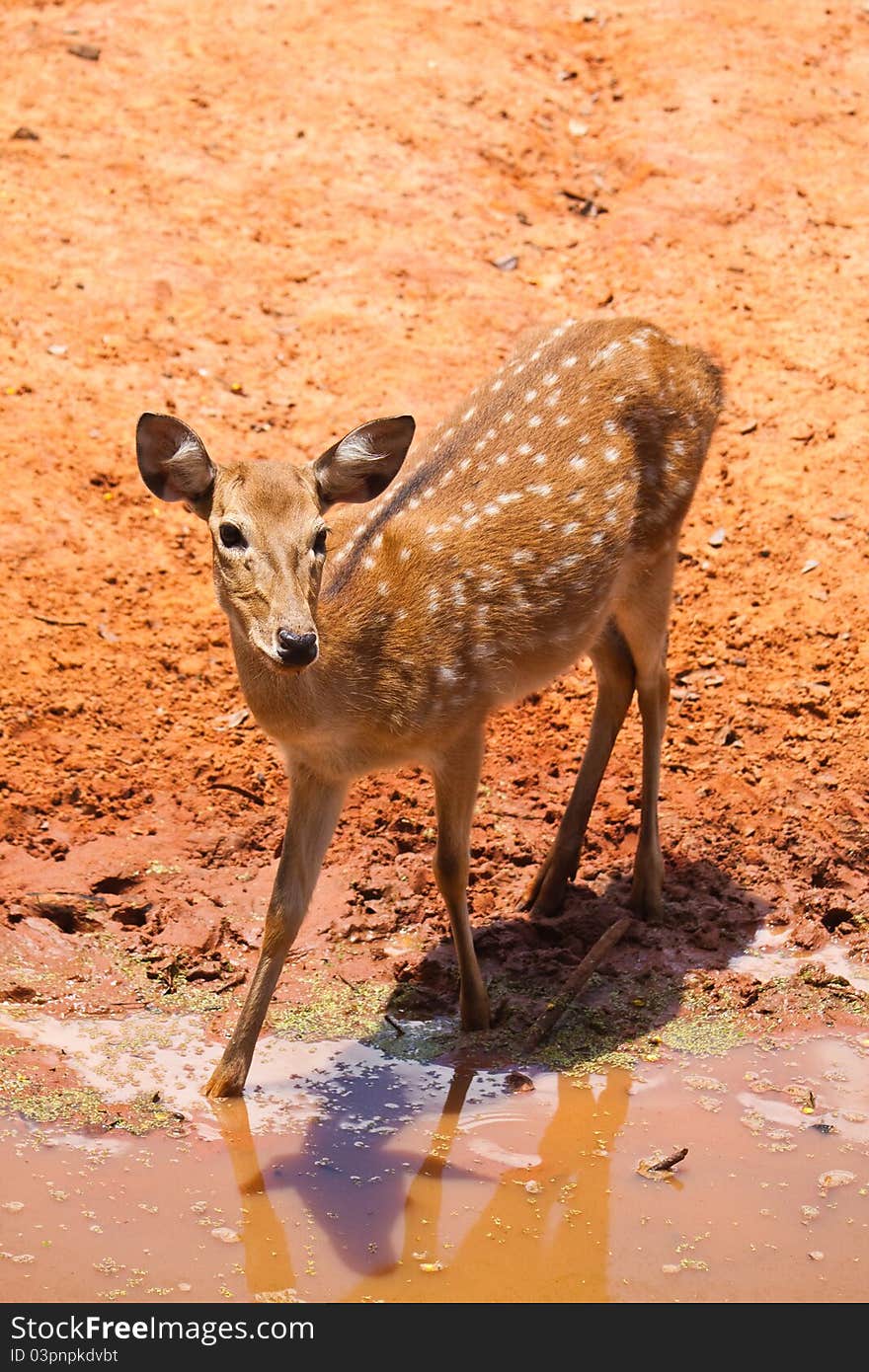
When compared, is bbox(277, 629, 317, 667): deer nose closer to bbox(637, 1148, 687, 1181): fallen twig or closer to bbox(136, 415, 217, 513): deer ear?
bbox(136, 415, 217, 513): deer ear

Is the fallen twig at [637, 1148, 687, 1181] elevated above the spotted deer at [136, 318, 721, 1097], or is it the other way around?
the spotted deer at [136, 318, 721, 1097]

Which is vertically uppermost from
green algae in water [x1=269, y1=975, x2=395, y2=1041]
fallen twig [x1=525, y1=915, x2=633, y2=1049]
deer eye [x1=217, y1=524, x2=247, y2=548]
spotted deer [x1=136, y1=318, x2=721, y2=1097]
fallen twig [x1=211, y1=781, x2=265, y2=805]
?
deer eye [x1=217, y1=524, x2=247, y2=548]

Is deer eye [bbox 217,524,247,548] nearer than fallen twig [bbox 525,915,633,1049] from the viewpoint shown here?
Yes

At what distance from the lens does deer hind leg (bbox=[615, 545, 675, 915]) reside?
702cm

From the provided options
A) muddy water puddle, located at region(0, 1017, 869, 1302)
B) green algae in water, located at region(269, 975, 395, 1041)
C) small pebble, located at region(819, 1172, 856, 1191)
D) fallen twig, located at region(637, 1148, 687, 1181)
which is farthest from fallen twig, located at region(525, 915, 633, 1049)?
small pebble, located at region(819, 1172, 856, 1191)

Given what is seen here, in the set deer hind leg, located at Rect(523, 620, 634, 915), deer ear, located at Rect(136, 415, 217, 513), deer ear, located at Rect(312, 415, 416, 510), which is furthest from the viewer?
deer hind leg, located at Rect(523, 620, 634, 915)

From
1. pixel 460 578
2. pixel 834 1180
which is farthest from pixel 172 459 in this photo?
pixel 834 1180

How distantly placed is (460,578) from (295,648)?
4.27 feet

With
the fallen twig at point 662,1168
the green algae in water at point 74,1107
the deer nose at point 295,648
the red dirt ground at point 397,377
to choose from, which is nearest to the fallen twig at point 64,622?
the red dirt ground at point 397,377

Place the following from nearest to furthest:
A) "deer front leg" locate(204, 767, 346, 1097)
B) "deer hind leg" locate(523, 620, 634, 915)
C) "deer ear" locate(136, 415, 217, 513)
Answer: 1. "deer ear" locate(136, 415, 217, 513)
2. "deer front leg" locate(204, 767, 346, 1097)
3. "deer hind leg" locate(523, 620, 634, 915)

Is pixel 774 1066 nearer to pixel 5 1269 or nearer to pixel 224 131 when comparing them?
pixel 5 1269

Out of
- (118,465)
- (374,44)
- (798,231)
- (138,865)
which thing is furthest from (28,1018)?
(374,44)

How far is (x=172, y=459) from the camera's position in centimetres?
543
